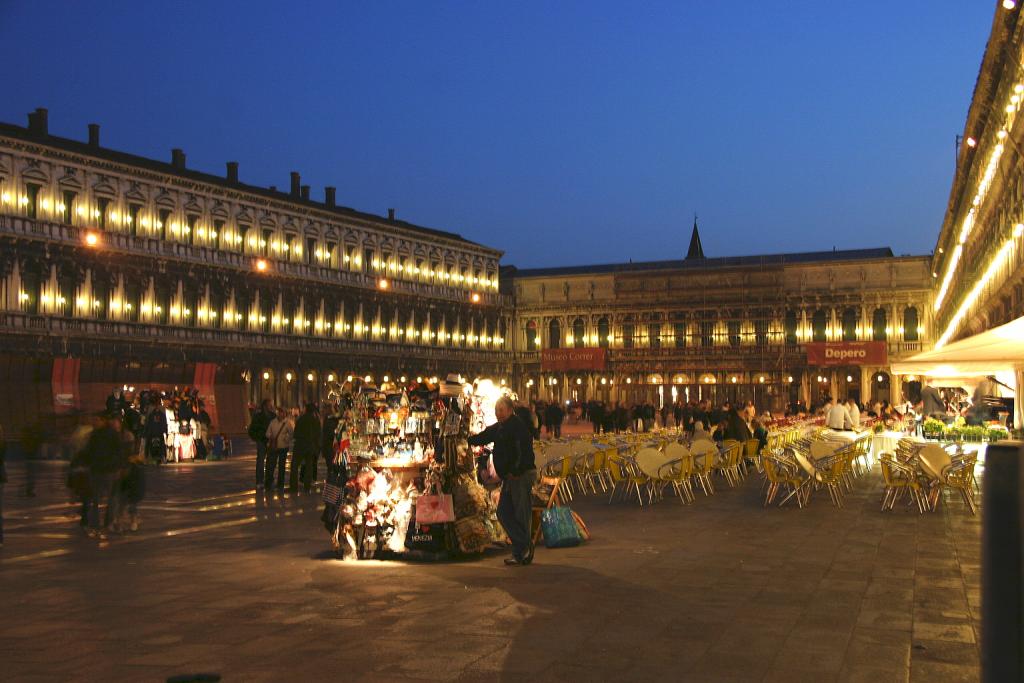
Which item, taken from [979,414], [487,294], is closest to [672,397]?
[487,294]

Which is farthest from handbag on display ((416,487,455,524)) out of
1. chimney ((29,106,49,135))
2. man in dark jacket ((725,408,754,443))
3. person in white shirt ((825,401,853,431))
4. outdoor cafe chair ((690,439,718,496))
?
chimney ((29,106,49,135))

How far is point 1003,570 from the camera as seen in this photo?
237 cm

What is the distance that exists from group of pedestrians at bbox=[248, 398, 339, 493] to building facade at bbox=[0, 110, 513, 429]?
62.9 ft

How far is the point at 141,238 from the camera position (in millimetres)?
51094

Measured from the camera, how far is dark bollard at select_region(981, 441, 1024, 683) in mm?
2330

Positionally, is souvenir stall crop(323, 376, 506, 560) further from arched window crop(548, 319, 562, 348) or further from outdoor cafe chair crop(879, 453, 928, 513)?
arched window crop(548, 319, 562, 348)

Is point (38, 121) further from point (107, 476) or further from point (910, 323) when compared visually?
point (910, 323)

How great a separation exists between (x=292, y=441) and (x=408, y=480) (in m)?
8.61

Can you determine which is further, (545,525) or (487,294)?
(487,294)

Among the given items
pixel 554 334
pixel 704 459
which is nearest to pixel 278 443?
pixel 704 459

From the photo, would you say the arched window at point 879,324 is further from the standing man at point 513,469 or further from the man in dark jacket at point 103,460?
the standing man at point 513,469

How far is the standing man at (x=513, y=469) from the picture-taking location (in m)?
10.7

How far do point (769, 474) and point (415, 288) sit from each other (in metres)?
53.9

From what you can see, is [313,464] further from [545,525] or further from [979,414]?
[979,414]
